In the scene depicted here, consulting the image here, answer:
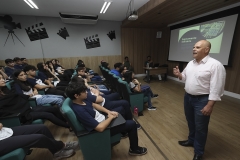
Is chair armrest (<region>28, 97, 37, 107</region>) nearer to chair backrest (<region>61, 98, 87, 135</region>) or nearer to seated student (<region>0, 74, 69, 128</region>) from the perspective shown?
seated student (<region>0, 74, 69, 128</region>)

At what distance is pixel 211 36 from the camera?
12.6 feet

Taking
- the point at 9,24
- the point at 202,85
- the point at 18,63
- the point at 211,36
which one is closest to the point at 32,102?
the point at 202,85

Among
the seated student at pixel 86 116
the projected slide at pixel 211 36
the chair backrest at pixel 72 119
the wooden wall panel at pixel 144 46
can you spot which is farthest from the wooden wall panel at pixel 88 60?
the chair backrest at pixel 72 119

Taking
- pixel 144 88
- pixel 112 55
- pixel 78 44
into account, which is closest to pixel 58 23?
pixel 78 44

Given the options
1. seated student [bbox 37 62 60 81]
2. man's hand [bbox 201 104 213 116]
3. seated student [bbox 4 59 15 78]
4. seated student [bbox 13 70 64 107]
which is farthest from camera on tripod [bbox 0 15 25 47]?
man's hand [bbox 201 104 213 116]

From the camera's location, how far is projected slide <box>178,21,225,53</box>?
3633 millimetres

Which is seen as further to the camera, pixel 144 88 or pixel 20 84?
pixel 144 88

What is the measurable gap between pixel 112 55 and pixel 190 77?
17.1 ft

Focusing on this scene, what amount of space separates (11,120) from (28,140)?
55cm

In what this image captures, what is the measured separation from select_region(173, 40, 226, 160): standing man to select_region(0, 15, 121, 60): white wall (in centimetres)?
517

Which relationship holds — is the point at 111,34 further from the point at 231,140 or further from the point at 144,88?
the point at 231,140

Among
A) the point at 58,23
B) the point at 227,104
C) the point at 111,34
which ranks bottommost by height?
the point at 227,104

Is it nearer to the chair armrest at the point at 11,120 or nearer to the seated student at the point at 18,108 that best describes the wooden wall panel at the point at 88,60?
the seated student at the point at 18,108

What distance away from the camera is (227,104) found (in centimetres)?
305
